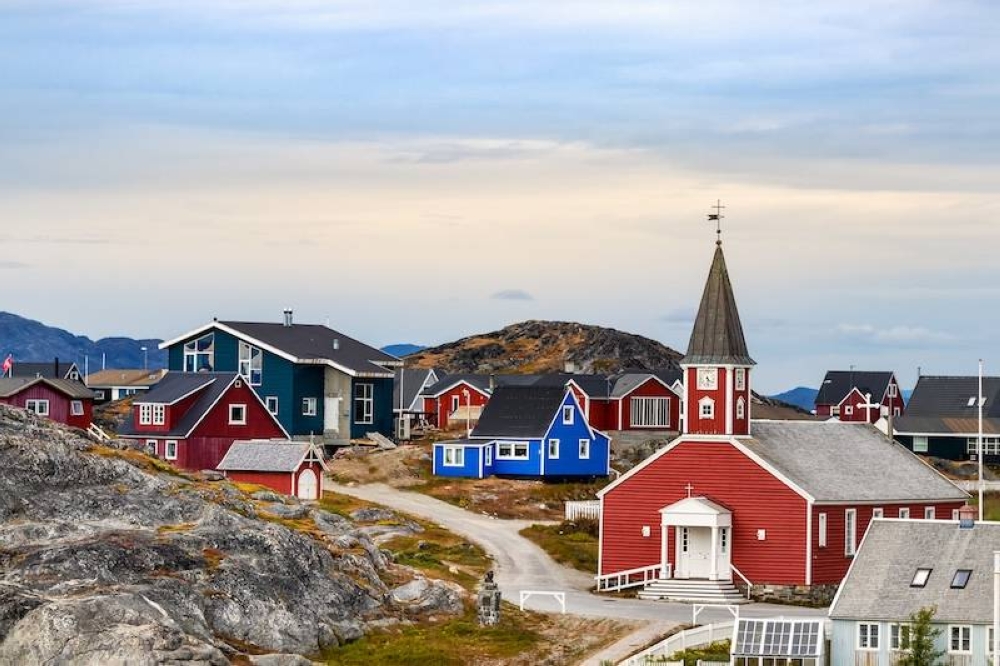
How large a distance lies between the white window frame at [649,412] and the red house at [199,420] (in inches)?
1086

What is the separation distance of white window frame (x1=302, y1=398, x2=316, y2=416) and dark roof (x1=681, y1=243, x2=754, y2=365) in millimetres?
39232

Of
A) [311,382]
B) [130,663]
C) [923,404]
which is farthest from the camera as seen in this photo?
[923,404]

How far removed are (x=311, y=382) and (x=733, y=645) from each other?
57.7 m

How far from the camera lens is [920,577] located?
59.6m

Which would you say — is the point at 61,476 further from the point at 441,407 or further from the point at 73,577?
the point at 441,407

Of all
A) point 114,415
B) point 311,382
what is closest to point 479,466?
point 311,382

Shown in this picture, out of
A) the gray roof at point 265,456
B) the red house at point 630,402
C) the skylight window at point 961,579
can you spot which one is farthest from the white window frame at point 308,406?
the skylight window at point 961,579

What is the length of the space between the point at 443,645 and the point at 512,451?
4093 cm

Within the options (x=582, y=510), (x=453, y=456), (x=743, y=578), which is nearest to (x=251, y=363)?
(x=453, y=456)

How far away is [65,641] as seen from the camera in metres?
54.5

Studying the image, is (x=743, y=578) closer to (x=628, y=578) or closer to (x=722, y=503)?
(x=722, y=503)

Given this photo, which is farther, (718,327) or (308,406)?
(308,406)

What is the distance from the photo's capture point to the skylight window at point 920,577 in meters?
59.3

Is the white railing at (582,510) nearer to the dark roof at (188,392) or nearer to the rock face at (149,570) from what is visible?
the rock face at (149,570)
